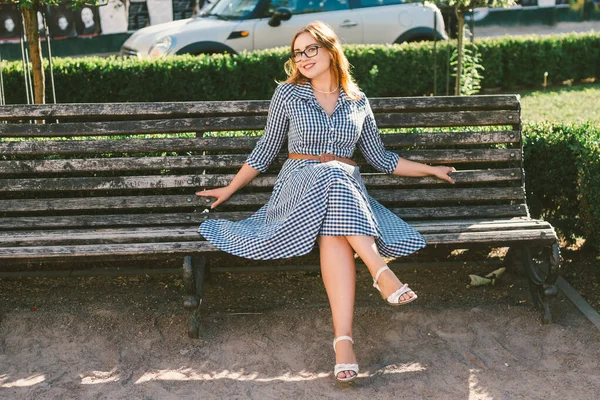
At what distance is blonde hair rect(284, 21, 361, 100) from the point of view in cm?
443

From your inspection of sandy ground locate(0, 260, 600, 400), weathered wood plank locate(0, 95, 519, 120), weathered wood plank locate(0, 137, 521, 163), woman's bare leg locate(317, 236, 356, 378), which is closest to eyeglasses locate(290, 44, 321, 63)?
weathered wood plank locate(0, 95, 519, 120)

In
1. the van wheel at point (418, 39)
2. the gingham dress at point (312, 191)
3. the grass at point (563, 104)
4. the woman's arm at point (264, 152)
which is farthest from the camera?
the van wheel at point (418, 39)

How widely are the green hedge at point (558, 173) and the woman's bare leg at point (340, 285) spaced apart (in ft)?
5.59

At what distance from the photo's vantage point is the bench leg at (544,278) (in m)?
4.26

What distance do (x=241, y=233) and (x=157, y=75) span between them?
5436 mm

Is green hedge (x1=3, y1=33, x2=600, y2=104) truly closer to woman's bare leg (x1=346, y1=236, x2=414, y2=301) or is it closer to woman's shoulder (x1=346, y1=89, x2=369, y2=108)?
woman's shoulder (x1=346, y1=89, x2=369, y2=108)

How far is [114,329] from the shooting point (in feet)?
14.5

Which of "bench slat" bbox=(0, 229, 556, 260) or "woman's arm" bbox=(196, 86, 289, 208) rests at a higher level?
"woman's arm" bbox=(196, 86, 289, 208)

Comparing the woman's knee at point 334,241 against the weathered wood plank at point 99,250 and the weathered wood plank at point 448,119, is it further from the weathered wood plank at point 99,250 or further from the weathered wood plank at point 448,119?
the weathered wood plank at point 448,119

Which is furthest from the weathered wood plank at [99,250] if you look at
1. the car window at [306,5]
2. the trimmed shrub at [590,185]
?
the car window at [306,5]

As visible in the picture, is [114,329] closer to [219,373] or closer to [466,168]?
[219,373]

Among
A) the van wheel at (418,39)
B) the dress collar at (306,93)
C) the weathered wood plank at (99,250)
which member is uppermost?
the dress collar at (306,93)

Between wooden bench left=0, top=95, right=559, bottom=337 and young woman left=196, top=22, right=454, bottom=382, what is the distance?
0.14 meters

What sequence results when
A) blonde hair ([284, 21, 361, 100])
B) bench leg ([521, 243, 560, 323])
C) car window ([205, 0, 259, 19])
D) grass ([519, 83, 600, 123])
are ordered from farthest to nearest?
car window ([205, 0, 259, 19]) → grass ([519, 83, 600, 123]) → blonde hair ([284, 21, 361, 100]) → bench leg ([521, 243, 560, 323])
